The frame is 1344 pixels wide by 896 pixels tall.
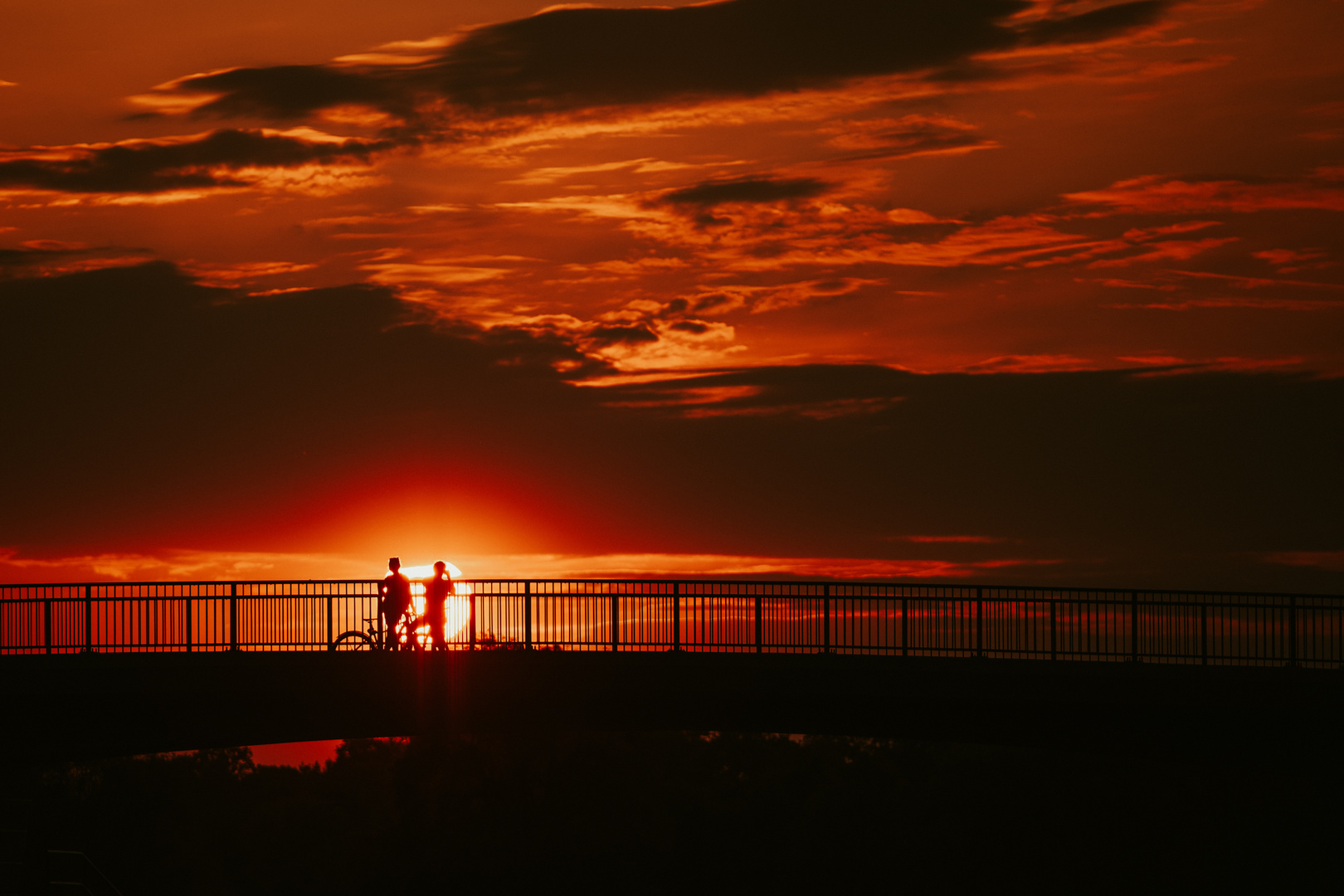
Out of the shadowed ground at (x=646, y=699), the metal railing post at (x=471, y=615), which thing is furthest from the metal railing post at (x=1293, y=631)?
the metal railing post at (x=471, y=615)

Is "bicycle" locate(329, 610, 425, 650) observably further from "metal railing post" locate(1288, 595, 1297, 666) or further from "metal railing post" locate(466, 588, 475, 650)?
"metal railing post" locate(1288, 595, 1297, 666)

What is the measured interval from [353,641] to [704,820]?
41488 millimetres

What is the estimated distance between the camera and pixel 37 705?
109 ft

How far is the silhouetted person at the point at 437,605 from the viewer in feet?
115

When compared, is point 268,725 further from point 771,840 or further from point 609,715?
point 771,840

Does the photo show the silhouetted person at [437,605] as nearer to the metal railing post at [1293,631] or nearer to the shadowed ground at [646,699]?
the shadowed ground at [646,699]

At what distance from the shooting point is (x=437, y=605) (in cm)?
3512

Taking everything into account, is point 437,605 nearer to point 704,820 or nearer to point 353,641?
point 353,641

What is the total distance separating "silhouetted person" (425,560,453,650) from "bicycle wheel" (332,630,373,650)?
153 centimetres

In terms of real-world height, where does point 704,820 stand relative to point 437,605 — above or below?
below

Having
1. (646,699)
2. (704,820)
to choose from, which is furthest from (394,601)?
(704,820)

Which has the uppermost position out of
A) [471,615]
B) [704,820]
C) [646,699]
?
[471,615]

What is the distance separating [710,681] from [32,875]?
17943 millimetres

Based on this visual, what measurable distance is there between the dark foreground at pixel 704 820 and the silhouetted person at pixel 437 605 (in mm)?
9623
